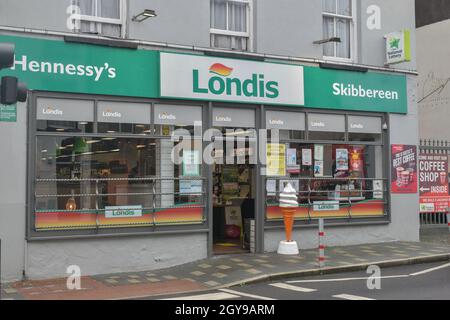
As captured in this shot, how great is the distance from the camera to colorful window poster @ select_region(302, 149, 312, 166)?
45.9 ft

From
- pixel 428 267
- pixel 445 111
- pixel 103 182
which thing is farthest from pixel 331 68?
pixel 445 111

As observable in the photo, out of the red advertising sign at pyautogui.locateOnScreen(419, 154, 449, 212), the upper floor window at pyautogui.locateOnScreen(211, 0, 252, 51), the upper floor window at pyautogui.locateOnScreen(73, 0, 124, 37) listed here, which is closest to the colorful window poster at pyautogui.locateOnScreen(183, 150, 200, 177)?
the upper floor window at pyautogui.locateOnScreen(211, 0, 252, 51)

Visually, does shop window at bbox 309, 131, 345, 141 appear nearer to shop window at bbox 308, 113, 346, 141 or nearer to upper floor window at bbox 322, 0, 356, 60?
shop window at bbox 308, 113, 346, 141

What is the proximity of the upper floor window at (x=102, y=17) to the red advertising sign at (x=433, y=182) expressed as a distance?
8.93 m

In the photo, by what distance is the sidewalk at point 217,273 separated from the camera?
32.3 feet

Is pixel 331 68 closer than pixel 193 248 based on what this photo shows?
No

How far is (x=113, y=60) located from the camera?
11.8 meters

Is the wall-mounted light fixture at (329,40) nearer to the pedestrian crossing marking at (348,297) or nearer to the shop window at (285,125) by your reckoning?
the shop window at (285,125)

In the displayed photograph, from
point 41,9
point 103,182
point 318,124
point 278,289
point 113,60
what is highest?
point 41,9

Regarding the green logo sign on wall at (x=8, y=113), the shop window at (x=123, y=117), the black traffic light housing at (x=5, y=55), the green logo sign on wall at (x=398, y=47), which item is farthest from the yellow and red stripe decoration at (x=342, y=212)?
Result: the black traffic light housing at (x=5, y=55)

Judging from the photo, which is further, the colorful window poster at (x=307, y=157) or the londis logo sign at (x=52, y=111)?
the colorful window poster at (x=307, y=157)

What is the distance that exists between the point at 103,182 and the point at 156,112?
1820 millimetres

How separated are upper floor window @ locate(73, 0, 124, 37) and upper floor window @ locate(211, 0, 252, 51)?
2.14 m

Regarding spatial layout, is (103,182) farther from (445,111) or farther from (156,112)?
(445,111)
